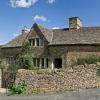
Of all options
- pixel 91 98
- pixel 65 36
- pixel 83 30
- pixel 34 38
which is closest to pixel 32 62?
pixel 34 38

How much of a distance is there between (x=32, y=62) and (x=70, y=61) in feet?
18.5

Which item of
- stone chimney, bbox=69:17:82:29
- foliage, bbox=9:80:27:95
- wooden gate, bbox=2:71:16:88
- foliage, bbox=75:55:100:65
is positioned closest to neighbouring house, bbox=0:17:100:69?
stone chimney, bbox=69:17:82:29

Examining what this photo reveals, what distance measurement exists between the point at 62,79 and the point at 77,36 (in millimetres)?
13468

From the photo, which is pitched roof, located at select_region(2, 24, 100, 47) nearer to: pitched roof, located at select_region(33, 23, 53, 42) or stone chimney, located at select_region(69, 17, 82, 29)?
pitched roof, located at select_region(33, 23, 53, 42)

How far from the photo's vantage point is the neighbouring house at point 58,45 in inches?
1449

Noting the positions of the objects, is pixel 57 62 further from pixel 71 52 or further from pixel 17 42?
pixel 17 42

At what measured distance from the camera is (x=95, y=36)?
125 feet

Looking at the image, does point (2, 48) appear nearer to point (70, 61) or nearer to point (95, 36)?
point (70, 61)

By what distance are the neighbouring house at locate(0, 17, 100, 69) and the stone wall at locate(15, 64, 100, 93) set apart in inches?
386

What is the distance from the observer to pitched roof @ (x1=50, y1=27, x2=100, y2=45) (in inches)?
1471

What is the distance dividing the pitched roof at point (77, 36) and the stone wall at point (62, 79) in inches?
415

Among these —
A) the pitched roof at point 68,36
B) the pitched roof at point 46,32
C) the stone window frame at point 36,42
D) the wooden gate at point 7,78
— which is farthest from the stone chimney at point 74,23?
the wooden gate at point 7,78

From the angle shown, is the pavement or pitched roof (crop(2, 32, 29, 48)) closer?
the pavement

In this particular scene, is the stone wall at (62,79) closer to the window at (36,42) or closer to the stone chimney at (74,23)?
the window at (36,42)
